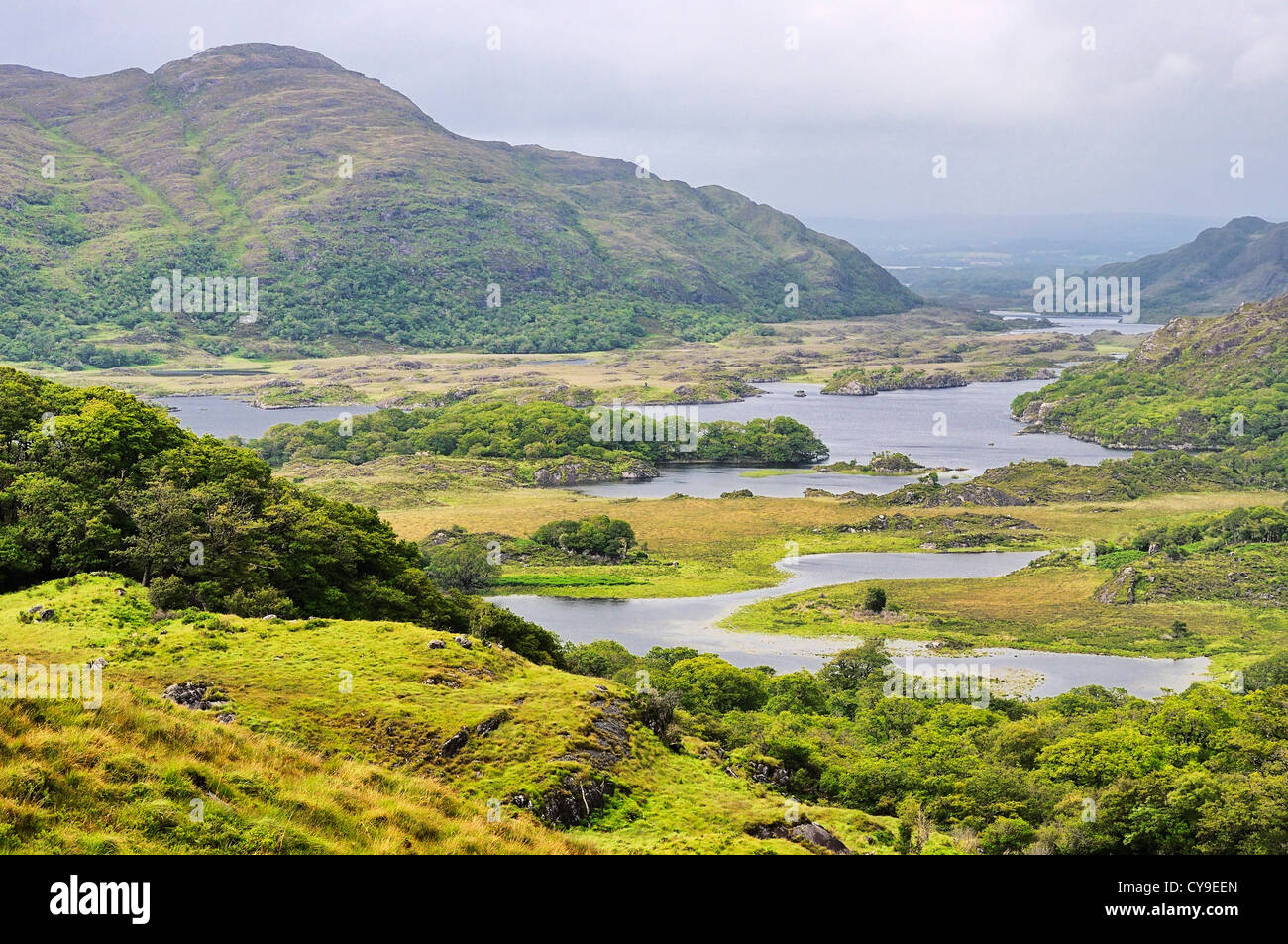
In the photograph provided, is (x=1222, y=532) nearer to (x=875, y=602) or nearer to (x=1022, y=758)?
(x=875, y=602)

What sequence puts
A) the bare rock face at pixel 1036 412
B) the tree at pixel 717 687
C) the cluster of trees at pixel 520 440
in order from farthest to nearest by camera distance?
the bare rock face at pixel 1036 412, the cluster of trees at pixel 520 440, the tree at pixel 717 687

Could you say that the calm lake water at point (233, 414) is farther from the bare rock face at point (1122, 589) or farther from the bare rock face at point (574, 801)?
the bare rock face at point (574, 801)

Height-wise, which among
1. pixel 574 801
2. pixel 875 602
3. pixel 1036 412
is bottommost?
pixel 875 602

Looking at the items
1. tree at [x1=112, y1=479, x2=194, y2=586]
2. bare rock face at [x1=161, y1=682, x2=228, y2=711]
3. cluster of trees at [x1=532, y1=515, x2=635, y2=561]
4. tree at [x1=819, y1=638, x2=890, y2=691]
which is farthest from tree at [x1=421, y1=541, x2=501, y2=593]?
bare rock face at [x1=161, y1=682, x2=228, y2=711]

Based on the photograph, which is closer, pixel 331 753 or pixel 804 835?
pixel 331 753

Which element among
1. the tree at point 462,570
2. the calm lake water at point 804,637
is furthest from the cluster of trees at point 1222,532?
the tree at point 462,570

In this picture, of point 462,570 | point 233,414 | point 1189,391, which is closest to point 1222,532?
point 462,570

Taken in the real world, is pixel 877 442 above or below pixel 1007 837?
above

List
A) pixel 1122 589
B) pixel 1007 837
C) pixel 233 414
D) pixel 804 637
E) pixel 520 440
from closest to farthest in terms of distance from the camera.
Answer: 1. pixel 1007 837
2. pixel 804 637
3. pixel 1122 589
4. pixel 520 440
5. pixel 233 414
